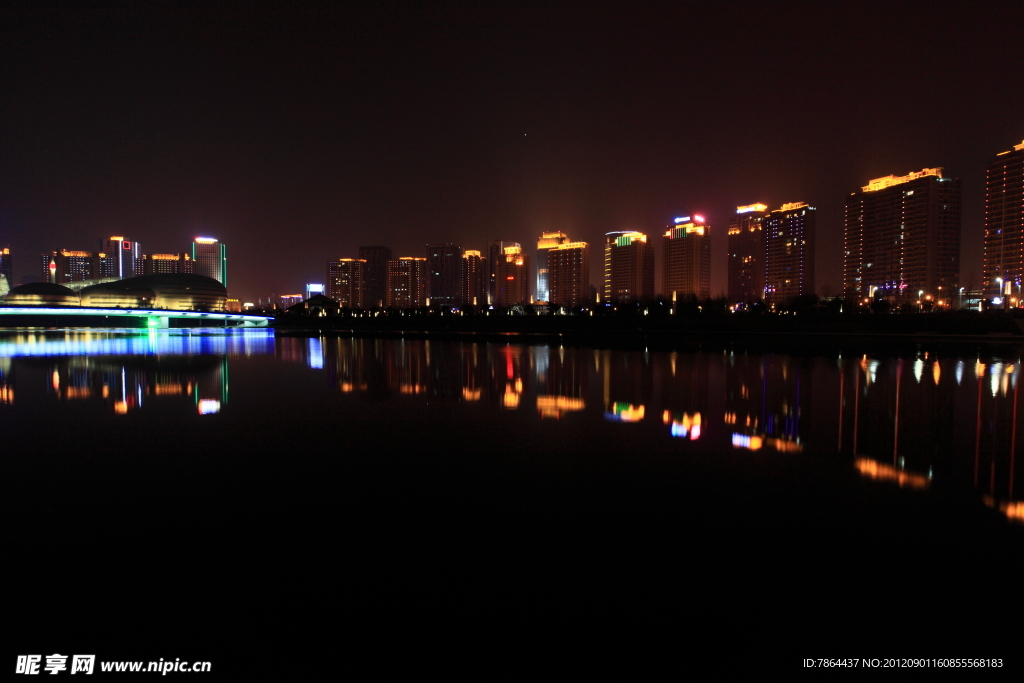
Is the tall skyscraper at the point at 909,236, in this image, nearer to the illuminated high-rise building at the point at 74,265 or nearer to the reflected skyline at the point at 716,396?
the reflected skyline at the point at 716,396

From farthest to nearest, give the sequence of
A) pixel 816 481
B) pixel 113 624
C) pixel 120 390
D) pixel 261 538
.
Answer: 1. pixel 120 390
2. pixel 816 481
3. pixel 261 538
4. pixel 113 624

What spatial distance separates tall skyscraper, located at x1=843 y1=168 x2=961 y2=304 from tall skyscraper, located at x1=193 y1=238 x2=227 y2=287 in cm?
18037

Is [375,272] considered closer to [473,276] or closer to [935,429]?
[473,276]

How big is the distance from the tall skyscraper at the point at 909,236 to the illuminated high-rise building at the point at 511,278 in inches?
2893

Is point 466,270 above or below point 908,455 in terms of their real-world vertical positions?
above

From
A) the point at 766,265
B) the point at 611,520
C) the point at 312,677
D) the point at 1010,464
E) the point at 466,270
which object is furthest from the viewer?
the point at 466,270

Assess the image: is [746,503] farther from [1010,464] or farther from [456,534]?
[1010,464]

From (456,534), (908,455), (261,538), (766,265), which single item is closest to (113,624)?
(261,538)

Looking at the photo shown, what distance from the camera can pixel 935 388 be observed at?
38.2ft

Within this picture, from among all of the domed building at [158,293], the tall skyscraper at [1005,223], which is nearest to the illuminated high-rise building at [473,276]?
the domed building at [158,293]

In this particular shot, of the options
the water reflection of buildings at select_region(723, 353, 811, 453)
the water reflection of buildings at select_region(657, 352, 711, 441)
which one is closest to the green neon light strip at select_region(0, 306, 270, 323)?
the water reflection of buildings at select_region(657, 352, 711, 441)

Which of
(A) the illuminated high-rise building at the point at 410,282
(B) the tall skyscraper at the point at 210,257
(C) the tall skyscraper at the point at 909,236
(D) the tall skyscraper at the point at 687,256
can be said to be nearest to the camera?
(C) the tall skyscraper at the point at 909,236

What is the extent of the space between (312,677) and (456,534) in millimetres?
1493

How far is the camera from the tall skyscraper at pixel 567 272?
124688 millimetres
